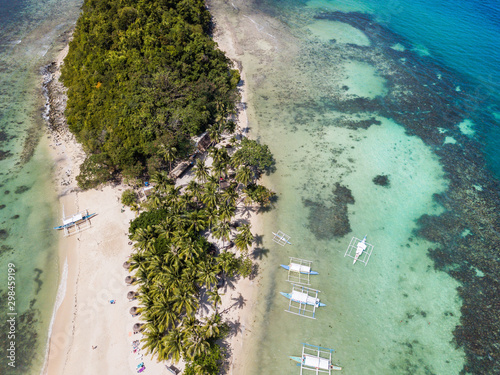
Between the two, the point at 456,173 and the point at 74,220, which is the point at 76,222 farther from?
the point at 456,173

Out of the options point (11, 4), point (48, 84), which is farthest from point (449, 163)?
point (11, 4)

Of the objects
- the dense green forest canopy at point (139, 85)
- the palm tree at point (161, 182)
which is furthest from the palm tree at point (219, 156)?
the palm tree at point (161, 182)

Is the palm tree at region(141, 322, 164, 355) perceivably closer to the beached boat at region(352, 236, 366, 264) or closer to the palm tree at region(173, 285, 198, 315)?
the palm tree at region(173, 285, 198, 315)

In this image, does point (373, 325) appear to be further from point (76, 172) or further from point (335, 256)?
point (76, 172)

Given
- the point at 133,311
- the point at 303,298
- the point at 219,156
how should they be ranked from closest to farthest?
the point at 133,311, the point at 303,298, the point at 219,156

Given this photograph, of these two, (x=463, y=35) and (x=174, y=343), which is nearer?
(x=174, y=343)

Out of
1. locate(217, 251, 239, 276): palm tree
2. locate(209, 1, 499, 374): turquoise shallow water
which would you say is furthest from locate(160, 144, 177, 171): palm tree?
locate(217, 251, 239, 276): palm tree

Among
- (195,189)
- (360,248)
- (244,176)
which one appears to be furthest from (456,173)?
(195,189)
